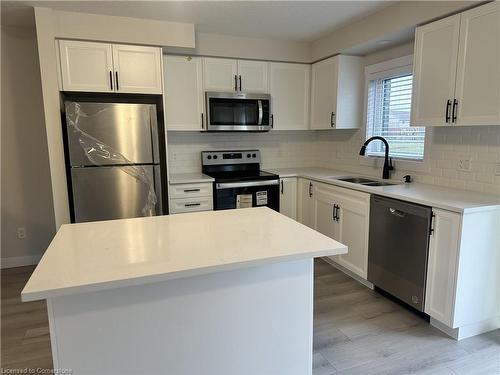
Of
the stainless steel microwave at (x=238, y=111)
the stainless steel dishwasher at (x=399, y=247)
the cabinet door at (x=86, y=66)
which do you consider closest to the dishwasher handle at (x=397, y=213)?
the stainless steel dishwasher at (x=399, y=247)

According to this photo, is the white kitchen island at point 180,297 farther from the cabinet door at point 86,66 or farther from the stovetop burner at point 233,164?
the stovetop burner at point 233,164

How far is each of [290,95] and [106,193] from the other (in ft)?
7.76

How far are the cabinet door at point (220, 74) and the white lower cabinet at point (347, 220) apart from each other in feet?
4.90

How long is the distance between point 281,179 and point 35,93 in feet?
8.84

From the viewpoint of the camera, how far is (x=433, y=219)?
218cm

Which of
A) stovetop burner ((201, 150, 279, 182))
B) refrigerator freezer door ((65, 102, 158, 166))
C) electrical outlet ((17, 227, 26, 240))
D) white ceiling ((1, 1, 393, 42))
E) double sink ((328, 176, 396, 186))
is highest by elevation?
white ceiling ((1, 1, 393, 42))

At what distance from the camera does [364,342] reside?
7.16 ft

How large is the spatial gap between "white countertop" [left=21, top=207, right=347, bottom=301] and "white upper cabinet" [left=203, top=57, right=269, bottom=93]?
219 cm

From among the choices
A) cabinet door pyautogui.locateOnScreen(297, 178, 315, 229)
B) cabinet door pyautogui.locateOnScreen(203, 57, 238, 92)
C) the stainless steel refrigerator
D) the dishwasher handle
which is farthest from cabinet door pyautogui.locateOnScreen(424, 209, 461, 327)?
cabinet door pyautogui.locateOnScreen(203, 57, 238, 92)

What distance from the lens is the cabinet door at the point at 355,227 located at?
9.31 feet

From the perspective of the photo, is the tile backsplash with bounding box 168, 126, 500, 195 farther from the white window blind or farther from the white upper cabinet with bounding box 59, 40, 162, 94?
the white upper cabinet with bounding box 59, 40, 162, 94

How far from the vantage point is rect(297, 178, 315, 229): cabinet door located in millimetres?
3641

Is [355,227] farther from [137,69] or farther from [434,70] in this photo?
[137,69]

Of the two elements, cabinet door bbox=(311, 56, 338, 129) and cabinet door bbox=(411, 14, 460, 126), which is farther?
cabinet door bbox=(311, 56, 338, 129)
